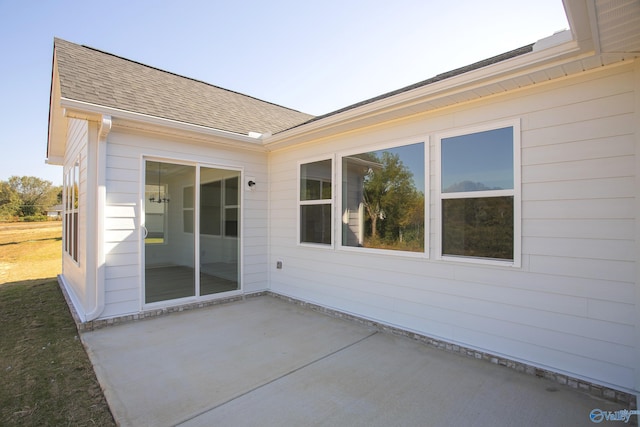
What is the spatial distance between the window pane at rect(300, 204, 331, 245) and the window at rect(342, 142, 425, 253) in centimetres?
32

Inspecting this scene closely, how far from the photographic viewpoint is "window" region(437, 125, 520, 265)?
2.99 m

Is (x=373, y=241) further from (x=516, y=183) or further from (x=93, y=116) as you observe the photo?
(x=93, y=116)

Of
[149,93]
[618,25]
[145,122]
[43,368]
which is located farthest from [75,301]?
[618,25]

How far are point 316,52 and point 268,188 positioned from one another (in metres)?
3.92

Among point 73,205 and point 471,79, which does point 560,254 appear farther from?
point 73,205

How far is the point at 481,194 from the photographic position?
10.4 feet

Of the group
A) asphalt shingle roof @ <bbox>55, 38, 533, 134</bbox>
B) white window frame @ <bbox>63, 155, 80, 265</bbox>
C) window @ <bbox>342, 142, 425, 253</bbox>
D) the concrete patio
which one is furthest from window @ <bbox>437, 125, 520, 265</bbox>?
white window frame @ <bbox>63, 155, 80, 265</bbox>

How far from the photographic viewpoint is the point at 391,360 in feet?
10.3

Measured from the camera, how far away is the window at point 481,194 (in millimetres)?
2990

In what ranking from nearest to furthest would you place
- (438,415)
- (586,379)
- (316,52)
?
1. (438,415)
2. (586,379)
3. (316,52)

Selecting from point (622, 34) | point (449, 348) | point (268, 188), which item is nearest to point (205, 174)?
point (268, 188)

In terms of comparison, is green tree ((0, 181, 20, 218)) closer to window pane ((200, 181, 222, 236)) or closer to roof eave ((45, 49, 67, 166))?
roof eave ((45, 49, 67, 166))

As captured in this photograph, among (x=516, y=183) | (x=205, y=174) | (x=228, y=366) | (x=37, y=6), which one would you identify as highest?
(x=37, y=6)

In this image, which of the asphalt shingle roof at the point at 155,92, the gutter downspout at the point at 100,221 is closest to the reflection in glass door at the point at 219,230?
the asphalt shingle roof at the point at 155,92
